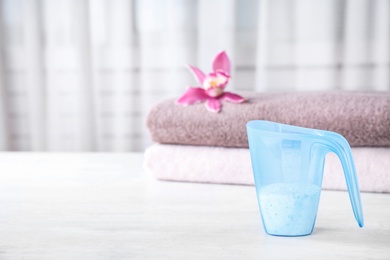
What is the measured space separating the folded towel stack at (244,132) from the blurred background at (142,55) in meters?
0.38

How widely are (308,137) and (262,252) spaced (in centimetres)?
12

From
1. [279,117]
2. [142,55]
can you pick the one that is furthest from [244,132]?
[142,55]

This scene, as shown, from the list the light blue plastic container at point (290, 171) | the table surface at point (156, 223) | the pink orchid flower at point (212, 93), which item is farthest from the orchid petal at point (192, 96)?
the light blue plastic container at point (290, 171)

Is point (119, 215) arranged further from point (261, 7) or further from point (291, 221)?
point (261, 7)

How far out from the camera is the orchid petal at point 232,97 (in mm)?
797

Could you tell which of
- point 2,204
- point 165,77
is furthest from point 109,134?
point 2,204

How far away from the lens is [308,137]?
0.51 meters

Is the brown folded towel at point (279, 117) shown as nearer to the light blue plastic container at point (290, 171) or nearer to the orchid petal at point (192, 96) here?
the orchid petal at point (192, 96)

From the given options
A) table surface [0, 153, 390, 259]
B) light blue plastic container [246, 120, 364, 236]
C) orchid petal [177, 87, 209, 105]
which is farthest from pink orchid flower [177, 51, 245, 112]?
light blue plastic container [246, 120, 364, 236]

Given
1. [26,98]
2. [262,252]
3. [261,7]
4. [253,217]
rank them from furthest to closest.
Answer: [26,98] → [261,7] → [253,217] → [262,252]

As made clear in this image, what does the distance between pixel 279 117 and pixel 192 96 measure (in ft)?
0.49

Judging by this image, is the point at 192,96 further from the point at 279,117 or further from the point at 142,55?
the point at 142,55

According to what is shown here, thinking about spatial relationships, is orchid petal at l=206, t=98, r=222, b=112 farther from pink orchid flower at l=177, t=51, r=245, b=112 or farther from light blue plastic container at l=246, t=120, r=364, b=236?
light blue plastic container at l=246, t=120, r=364, b=236

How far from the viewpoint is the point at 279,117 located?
754mm
